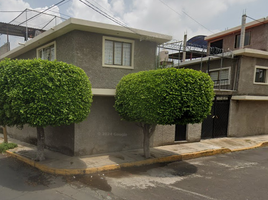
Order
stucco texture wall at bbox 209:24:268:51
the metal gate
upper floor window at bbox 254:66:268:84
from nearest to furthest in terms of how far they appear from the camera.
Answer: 1. the metal gate
2. upper floor window at bbox 254:66:268:84
3. stucco texture wall at bbox 209:24:268:51

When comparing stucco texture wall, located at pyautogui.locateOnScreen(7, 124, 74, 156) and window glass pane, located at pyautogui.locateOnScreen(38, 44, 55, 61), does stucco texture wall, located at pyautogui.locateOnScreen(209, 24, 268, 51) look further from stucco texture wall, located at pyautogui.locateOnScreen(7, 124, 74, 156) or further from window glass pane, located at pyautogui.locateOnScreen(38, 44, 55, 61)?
stucco texture wall, located at pyautogui.locateOnScreen(7, 124, 74, 156)

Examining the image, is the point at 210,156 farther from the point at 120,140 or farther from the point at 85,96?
the point at 85,96

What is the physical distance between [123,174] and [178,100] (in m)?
2.91

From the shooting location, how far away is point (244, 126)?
12.5 m

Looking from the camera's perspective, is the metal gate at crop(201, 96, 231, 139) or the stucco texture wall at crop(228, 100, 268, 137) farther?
the stucco texture wall at crop(228, 100, 268, 137)

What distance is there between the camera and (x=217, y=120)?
458 inches

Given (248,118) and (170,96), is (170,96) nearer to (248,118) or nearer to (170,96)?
Answer: (170,96)

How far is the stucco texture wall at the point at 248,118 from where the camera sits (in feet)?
39.5

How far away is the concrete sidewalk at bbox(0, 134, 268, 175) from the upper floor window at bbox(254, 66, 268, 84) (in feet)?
15.2

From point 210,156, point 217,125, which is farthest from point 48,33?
point 217,125

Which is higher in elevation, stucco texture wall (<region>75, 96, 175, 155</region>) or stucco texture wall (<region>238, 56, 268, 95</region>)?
stucco texture wall (<region>238, 56, 268, 95</region>)

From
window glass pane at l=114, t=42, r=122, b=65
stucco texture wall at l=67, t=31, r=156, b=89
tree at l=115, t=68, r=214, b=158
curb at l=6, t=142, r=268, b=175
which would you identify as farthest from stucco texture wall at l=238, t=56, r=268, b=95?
window glass pane at l=114, t=42, r=122, b=65

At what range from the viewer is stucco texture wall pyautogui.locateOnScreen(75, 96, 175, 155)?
7.34 meters

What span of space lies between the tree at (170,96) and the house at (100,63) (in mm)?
1604
